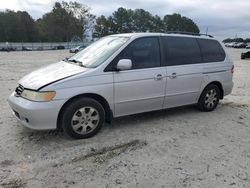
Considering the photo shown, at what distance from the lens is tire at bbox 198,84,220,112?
20.3 ft

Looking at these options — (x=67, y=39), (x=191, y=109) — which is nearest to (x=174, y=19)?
(x=67, y=39)

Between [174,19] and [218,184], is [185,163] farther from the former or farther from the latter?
[174,19]

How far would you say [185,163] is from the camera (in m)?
3.93

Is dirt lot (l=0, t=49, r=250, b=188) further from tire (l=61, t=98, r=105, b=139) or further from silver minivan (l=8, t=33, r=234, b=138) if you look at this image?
silver minivan (l=8, t=33, r=234, b=138)

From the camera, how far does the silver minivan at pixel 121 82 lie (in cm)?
435

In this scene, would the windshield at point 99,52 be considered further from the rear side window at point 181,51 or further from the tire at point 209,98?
the tire at point 209,98

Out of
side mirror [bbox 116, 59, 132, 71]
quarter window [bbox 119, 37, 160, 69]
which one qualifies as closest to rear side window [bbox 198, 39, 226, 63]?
quarter window [bbox 119, 37, 160, 69]

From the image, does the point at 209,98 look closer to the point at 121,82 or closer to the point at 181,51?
the point at 181,51

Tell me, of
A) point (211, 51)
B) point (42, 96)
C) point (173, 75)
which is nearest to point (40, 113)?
point (42, 96)

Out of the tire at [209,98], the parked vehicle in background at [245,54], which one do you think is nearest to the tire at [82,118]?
the tire at [209,98]

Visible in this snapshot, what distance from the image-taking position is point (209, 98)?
631 centimetres

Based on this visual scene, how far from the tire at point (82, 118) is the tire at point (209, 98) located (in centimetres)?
251

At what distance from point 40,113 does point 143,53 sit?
213 cm

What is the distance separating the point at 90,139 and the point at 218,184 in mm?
2108
